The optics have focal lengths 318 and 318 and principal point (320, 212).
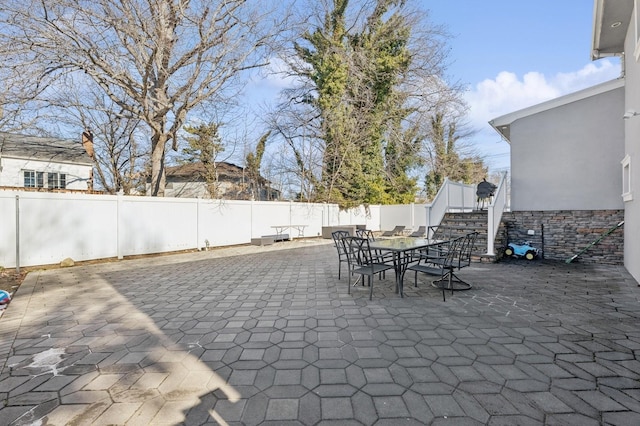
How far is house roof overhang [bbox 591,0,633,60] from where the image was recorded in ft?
18.7

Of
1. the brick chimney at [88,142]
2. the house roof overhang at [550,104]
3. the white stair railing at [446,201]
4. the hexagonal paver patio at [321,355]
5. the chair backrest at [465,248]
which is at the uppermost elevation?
the brick chimney at [88,142]

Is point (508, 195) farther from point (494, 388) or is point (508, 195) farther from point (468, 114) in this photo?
point (468, 114)

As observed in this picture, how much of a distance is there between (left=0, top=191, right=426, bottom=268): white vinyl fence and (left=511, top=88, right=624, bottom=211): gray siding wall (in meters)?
8.76

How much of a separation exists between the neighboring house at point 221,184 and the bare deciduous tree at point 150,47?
807 centimetres

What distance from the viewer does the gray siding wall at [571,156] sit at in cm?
748

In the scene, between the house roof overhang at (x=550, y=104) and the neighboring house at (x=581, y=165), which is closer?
the neighboring house at (x=581, y=165)

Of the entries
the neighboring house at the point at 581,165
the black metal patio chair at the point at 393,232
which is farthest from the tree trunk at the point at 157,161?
Answer: the neighboring house at the point at 581,165

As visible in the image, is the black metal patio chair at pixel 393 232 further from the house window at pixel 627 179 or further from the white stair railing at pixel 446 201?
the house window at pixel 627 179

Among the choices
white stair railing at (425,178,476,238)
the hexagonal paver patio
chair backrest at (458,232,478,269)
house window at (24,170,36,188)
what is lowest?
the hexagonal paver patio

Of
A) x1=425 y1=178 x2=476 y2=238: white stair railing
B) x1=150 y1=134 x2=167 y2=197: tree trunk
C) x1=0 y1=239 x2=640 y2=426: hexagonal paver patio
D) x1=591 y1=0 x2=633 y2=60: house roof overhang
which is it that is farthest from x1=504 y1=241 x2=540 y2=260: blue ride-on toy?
x1=150 y1=134 x2=167 y2=197: tree trunk

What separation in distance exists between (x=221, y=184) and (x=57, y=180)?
8.19 metres

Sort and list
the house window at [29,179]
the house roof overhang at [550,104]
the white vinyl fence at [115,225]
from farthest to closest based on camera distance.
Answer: the house window at [29,179], the house roof overhang at [550,104], the white vinyl fence at [115,225]

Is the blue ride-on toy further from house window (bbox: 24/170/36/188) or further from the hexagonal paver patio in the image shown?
house window (bbox: 24/170/36/188)

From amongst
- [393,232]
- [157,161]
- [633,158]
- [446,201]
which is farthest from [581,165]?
[157,161]
